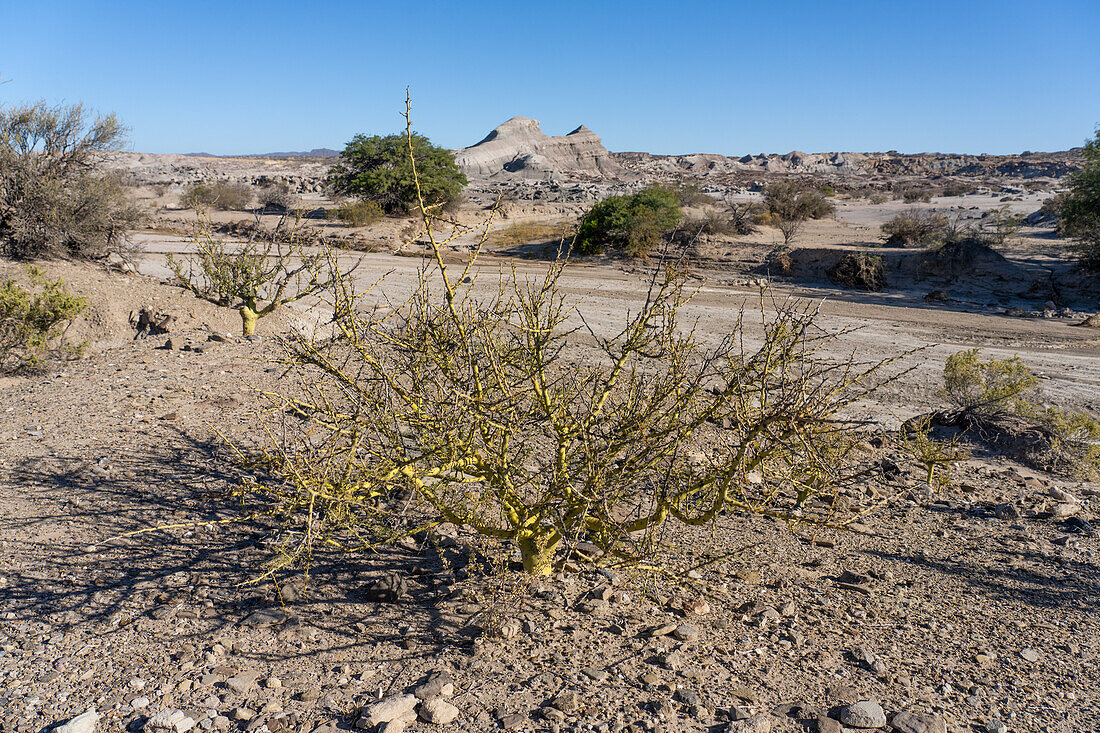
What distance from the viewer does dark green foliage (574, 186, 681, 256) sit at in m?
25.2

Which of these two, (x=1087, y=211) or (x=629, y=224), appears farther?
(x=629, y=224)

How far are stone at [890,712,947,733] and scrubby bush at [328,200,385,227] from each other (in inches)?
1234

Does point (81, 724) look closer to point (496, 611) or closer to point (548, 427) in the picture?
point (496, 611)

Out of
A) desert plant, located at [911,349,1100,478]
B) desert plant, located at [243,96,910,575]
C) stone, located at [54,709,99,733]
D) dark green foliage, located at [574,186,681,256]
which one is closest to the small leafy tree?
dark green foliage, located at [574,186,681,256]

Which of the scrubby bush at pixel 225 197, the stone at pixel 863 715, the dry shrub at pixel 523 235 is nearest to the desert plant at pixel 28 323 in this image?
the stone at pixel 863 715

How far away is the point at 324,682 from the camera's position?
10.9 ft

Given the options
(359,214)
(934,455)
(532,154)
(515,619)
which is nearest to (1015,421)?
(934,455)

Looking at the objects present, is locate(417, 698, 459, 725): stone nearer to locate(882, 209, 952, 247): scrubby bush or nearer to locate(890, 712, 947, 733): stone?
locate(890, 712, 947, 733): stone

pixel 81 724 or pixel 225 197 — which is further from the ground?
pixel 225 197

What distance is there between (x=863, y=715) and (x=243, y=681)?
2.87 meters

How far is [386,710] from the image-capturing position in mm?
3037

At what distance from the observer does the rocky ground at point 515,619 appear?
3.16m

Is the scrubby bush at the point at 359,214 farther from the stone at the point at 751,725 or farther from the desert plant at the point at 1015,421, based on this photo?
the stone at the point at 751,725

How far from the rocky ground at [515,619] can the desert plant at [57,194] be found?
32.0 ft
